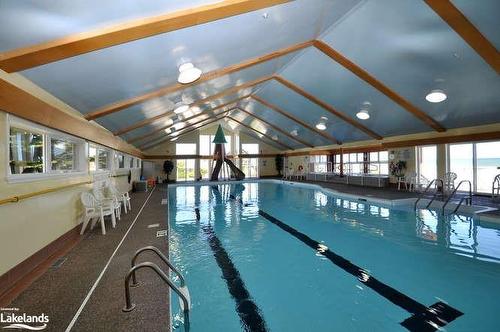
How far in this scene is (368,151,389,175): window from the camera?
40.3ft

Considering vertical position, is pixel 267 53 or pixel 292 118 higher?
pixel 267 53

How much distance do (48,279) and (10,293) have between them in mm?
333

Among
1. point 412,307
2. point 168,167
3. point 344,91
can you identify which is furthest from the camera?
point 168,167

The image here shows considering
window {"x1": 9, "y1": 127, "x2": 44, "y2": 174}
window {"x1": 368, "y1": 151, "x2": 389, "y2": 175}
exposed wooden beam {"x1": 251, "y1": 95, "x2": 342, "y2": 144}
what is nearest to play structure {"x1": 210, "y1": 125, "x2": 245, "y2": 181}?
exposed wooden beam {"x1": 251, "y1": 95, "x2": 342, "y2": 144}

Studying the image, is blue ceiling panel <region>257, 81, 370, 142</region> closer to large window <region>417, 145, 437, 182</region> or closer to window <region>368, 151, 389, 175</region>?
window <region>368, 151, 389, 175</region>

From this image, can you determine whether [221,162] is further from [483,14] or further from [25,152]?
[483,14]

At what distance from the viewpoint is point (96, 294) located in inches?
93.7

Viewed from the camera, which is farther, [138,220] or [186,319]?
[138,220]

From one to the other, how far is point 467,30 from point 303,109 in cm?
647

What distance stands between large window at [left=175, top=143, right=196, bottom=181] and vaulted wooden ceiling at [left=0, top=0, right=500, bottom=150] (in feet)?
33.6

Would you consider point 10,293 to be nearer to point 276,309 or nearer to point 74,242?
point 74,242

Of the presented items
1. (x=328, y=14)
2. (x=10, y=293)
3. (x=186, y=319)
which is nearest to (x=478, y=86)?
(x=328, y=14)

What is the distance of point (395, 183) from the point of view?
441 inches

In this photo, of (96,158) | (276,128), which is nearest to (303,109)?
(276,128)
